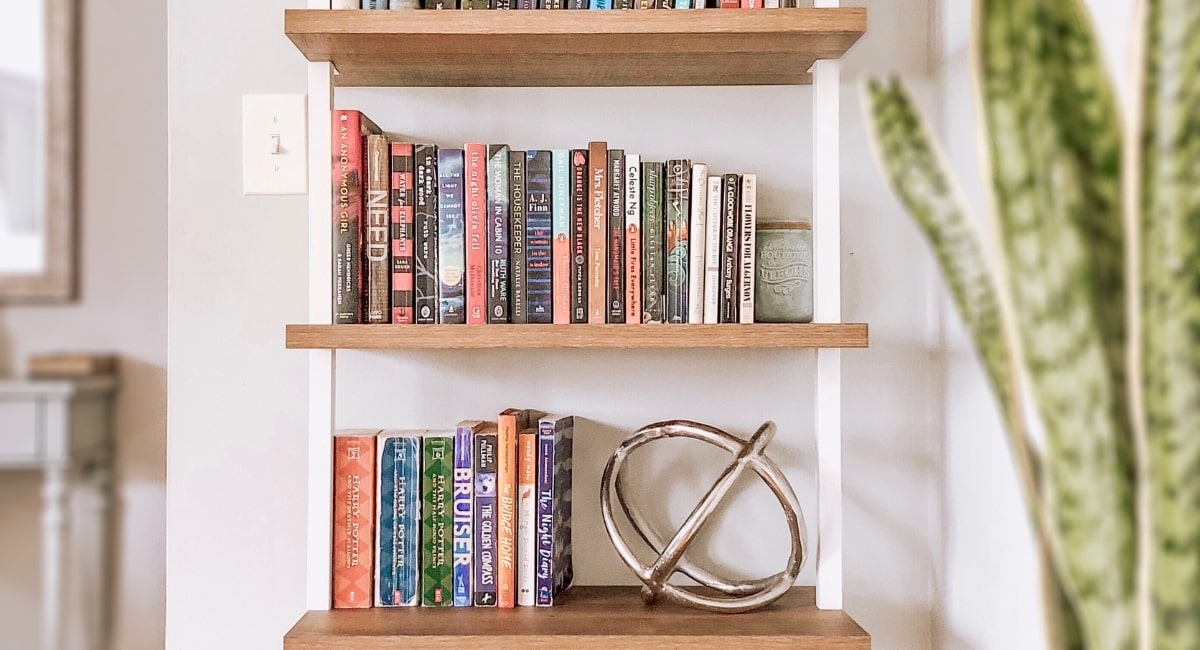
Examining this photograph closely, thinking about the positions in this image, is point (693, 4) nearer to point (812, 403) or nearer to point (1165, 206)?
point (812, 403)

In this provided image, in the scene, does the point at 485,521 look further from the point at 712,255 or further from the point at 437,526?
the point at 712,255

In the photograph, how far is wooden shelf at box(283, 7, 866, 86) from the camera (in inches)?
37.6

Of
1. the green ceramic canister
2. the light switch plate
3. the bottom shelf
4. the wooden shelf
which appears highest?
the wooden shelf

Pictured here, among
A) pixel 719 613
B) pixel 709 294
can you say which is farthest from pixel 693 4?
pixel 719 613

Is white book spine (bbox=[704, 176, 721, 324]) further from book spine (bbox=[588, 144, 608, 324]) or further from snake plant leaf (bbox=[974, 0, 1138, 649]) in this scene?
snake plant leaf (bbox=[974, 0, 1138, 649])

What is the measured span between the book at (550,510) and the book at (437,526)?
99 millimetres

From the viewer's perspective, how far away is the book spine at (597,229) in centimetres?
104

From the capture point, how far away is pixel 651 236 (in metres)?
1.05

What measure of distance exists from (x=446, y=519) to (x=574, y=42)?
53 centimetres

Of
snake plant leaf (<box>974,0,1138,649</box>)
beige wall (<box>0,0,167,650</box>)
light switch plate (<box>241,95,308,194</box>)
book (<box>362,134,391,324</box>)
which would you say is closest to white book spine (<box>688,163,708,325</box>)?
book (<box>362,134,391,324</box>)

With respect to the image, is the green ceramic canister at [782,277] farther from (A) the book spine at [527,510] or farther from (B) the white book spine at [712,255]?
(A) the book spine at [527,510]

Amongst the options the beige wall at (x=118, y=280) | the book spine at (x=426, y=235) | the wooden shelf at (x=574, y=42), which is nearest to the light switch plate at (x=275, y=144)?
the wooden shelf at (x=574, y=42)

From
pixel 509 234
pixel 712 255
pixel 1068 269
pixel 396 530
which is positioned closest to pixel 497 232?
pixel 509 234

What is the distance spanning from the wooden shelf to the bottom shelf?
60 centimetres
